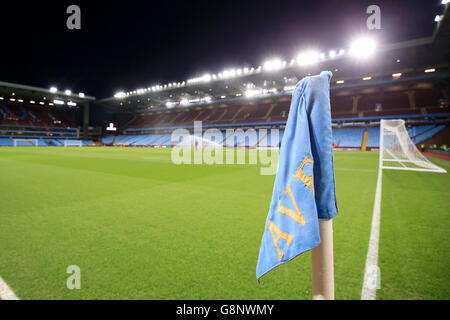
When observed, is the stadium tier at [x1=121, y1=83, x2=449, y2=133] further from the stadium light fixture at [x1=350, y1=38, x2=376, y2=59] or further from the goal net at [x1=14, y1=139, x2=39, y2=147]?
the goal net at [x1=14, y1=139, x2=39, y2=147]

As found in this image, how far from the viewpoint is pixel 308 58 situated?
28.0 meters

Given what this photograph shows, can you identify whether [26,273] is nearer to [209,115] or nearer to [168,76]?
[168,76]

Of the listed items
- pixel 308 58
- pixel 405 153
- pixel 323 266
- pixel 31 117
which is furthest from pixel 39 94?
pixel 405 153

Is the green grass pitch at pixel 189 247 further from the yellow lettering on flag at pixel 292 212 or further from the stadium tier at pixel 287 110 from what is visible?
the stadium tier at pixel 287 110

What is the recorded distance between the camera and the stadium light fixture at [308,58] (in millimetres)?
27264

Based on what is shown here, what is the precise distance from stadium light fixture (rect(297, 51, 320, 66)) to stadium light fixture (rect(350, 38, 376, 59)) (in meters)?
4.07

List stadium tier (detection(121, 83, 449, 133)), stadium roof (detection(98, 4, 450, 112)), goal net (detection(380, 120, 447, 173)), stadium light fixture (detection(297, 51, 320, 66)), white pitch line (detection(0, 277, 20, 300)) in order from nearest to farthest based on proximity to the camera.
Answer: white pitch line (detection(0, 277, 20, 300))
goal net (detection(380, 120, 447, 173))
stadium roof (detection(98, 4, 450, 112))
stadium light fixture (detection(297, 51, 320, 66))
stadium tier (detection(121, 83, 449, 133))

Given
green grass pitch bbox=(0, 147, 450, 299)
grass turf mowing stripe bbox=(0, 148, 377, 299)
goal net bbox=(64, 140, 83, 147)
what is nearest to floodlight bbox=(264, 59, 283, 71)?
green grass pitch bbox=(0, 147, 450, 299)

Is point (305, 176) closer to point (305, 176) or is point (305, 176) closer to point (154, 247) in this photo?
point (305, 176)

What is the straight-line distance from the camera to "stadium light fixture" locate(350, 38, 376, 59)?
24.0m

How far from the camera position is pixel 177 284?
1.84 meters

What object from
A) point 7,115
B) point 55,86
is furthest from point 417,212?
point 7,115

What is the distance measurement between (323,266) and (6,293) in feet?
8.04

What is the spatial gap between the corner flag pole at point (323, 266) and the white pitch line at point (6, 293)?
7.41 ft
